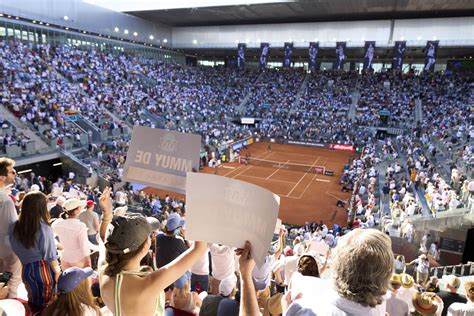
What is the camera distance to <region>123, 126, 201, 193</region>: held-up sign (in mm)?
3084

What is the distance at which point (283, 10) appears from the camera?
43.6 metres

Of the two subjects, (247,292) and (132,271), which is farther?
(132,271)

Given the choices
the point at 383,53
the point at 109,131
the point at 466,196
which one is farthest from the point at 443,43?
the point at 109,131

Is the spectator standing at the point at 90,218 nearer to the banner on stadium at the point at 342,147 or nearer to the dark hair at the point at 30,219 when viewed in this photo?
the dark hair at the point at 30,219

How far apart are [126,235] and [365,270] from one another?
150cm

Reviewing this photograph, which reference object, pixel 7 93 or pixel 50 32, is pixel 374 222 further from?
pixel 50 32

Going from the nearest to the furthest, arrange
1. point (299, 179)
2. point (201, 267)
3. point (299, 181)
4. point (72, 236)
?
1. point (72, 236)
2. point (201, 267)
3. point (299, 181)
4. point (299, 179)

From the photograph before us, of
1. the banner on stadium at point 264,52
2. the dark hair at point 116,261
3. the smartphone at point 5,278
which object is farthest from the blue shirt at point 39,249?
the banner on stadium at point 264,52

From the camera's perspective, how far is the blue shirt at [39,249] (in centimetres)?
357

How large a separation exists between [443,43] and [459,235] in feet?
127

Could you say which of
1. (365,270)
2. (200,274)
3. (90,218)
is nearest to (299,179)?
(90,218)

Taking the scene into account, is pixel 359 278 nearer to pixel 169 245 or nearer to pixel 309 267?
pixel 309 267

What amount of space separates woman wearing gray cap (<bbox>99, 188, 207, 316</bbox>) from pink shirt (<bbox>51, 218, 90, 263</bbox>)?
2380 millimetres

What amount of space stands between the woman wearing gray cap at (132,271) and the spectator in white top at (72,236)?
2.38 meters
